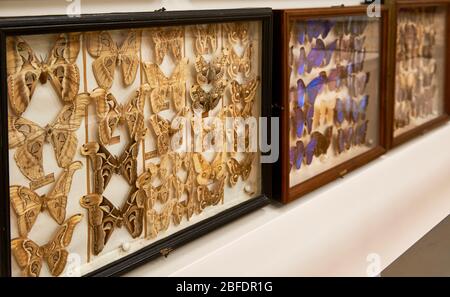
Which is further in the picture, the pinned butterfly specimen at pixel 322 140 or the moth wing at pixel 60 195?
the pinned butterfly specimen at pixel 322 140

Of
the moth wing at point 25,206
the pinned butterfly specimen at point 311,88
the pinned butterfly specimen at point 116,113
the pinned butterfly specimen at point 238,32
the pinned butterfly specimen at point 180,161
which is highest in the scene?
the pinned butterfly specimen at point 238,32

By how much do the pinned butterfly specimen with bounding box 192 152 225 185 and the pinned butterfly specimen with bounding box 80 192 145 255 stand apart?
4.5 inches

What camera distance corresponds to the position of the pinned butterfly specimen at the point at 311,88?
943 millimetres

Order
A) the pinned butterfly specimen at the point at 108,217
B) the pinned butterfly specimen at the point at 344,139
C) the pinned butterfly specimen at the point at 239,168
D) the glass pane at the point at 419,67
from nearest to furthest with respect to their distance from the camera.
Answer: the pinned butterfly specimen at the point at 108,217
the pinned butterfly specimen at the point at 239,168
the pinned butterfly specimen at the point at 344,139
the glass pane at the point at 419,67

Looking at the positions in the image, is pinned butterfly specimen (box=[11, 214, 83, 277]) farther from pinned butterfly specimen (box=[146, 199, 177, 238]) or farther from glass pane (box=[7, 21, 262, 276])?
pinned butterfly specimen (box=[146, 199, 177, 238])

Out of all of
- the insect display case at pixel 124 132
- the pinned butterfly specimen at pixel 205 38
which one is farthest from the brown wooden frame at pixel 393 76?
the pinned butterfly specimen at pixel 205 38

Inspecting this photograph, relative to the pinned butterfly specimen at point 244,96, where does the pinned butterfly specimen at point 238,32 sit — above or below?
above

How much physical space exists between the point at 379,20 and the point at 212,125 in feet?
1.88

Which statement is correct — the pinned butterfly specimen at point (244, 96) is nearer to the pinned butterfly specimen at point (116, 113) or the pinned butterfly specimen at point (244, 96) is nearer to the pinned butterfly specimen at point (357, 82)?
the pinned butterfly specimen at point (116, 113)

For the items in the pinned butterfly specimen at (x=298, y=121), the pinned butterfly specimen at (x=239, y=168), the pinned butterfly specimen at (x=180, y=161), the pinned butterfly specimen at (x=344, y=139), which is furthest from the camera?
the pinned butterfly specimen at (x=344, y=139)

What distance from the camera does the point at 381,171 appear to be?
1.17 meters

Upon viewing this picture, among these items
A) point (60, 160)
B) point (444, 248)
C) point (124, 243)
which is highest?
point (60, 160)
